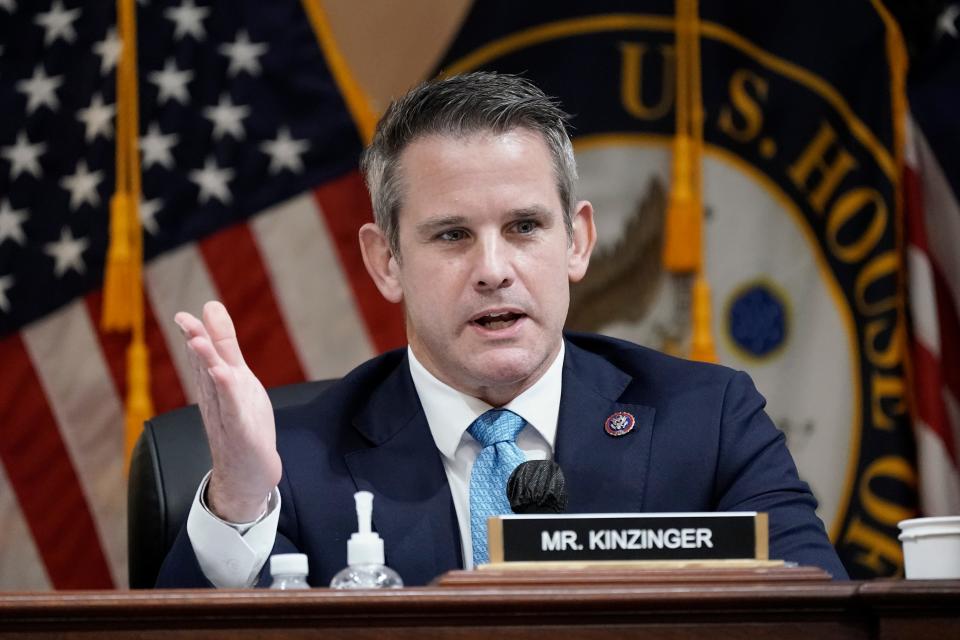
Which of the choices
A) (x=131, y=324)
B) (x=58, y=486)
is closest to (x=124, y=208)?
(x=131, y=324)

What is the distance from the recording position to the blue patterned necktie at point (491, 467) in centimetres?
225

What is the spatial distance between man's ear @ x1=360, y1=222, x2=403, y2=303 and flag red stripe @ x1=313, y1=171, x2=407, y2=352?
1381 mm

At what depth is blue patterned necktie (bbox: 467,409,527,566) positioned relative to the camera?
2.25 metres

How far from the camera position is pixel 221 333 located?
189 cm

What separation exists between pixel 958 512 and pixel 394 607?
2.64 metres

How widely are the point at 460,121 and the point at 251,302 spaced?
1.76 meters

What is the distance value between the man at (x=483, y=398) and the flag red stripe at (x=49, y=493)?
158 centimetres

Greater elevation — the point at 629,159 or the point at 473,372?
the point at 629,159

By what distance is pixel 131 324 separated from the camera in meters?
3.94

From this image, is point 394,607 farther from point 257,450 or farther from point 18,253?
point 18,253

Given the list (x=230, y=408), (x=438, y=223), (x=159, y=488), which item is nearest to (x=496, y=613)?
(x=230, y=408)

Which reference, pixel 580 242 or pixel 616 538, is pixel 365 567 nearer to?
pixel 616 538

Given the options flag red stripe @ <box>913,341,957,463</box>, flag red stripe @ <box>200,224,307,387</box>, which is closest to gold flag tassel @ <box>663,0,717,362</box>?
flag red stripe @ <box>913,341,957,463</box>

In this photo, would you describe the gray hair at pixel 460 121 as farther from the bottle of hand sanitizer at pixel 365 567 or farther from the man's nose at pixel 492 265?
the bottle of hand sanitizer at pixel 365 567
